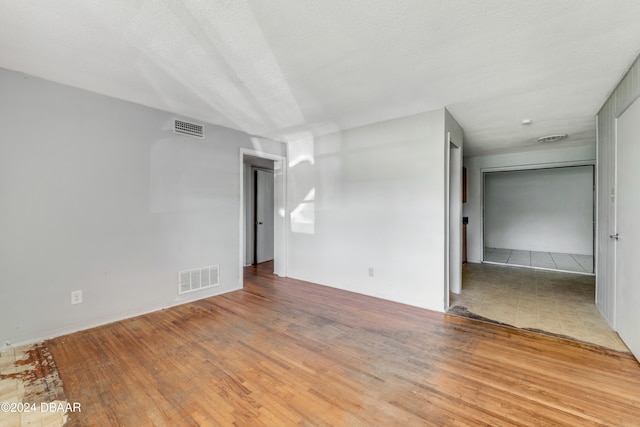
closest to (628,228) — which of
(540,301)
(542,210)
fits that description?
(540,301)

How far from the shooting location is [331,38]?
1921mm

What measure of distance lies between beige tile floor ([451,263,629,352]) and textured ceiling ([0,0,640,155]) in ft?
7.85

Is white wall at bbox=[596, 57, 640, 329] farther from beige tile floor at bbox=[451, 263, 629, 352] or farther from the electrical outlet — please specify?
the electrical outlet

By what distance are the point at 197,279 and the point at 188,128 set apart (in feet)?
6.57

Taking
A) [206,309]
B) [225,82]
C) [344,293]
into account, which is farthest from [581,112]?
[206,309]

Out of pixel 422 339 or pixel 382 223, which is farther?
pixel 382 223

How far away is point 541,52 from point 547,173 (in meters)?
7.02

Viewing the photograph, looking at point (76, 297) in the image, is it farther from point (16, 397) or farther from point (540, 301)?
point (540, 301)

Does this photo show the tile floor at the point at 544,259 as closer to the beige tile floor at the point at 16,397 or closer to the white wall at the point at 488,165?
the white wall at the point at 488,165

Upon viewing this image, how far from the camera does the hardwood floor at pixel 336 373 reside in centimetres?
162

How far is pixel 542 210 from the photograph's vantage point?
24.5 feet

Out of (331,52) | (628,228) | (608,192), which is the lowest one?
(628,228)

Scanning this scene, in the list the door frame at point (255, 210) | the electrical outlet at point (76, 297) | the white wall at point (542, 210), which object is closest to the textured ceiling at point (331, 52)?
the electrical outlet at point (76, 297)

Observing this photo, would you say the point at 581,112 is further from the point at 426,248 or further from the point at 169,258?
the point at 169,258
